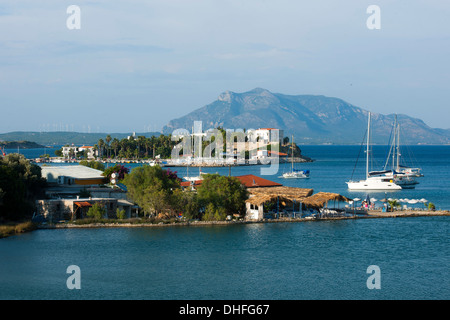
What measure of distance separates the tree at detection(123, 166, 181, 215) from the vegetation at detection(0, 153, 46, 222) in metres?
Result: 7.74

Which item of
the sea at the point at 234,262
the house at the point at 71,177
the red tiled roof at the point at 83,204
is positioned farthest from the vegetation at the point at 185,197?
the house at the point at 71,177

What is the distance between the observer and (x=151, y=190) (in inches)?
1689

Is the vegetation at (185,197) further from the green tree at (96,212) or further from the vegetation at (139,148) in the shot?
the vegetation at (139,148)

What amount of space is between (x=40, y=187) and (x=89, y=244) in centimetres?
1491

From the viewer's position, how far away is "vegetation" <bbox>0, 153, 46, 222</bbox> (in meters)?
39.2

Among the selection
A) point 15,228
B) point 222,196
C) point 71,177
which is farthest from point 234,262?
point 71,177

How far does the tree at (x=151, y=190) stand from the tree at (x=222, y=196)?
2.57m

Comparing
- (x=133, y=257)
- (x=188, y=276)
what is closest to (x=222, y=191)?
(x=133, y=257)

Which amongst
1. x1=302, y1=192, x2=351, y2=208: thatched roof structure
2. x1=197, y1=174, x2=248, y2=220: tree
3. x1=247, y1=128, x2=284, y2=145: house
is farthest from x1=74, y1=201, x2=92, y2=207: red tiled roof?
x1=247, y1=128, x2=284, y2=145: house

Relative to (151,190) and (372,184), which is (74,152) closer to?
(372,184)

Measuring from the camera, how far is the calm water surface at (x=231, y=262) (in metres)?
26.0

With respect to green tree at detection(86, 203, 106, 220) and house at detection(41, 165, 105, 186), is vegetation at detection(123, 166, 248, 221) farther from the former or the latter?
house at detection(41, 165, 105, 186)
